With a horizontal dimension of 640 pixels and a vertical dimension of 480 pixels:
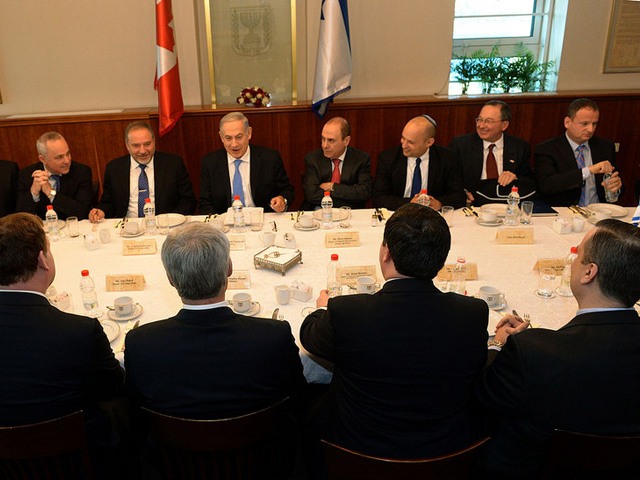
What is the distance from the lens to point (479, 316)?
1.77m

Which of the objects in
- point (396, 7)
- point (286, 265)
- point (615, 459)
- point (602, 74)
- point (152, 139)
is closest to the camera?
point (615, 459)

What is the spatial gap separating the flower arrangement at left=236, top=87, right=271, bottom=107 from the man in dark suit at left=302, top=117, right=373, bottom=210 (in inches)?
55.3

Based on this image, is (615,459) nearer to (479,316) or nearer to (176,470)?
(479,316)

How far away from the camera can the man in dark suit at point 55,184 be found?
4.00m

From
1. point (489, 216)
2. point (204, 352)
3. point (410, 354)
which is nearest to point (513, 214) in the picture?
point (489, 216)

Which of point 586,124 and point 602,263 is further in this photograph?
point 586,124

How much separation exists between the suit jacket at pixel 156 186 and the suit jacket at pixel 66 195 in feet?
0.50

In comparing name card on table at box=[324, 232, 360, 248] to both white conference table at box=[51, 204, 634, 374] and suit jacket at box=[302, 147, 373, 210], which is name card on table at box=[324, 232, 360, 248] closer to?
white conference table at box=[51, 204, 634, 374]

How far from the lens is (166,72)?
5.25 m

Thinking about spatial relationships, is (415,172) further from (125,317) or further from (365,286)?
(125,317)

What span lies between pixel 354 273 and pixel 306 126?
333cm

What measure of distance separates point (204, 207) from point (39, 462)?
2764 mm

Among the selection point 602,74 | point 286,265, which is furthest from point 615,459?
point 602,74

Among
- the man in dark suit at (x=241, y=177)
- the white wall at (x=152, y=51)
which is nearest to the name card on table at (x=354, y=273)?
the man in dark suit at (x=241, y=177)
